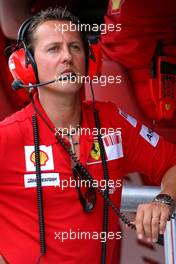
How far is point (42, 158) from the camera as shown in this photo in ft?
4.29

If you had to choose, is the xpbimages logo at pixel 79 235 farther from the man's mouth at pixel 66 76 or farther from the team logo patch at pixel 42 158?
the man's mouth at pixel 66 76

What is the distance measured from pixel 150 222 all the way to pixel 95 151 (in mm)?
260

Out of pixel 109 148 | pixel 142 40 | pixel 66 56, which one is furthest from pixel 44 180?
pixel 142 40

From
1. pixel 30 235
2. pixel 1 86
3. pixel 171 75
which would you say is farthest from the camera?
pixel 1 86

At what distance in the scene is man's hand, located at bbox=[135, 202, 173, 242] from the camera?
116 centimetres

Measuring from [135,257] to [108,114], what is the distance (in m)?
0.71

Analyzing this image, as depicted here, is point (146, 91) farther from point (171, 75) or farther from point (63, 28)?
point (63, 28)

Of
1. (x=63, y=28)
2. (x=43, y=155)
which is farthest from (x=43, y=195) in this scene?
(x=63, y=28)

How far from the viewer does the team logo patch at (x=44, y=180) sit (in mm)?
1281

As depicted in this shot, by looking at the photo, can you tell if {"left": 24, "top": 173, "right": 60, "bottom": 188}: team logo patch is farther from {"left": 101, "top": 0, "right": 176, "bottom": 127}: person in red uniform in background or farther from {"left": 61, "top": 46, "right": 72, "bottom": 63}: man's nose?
{"left": 101, "top": 0, "right": 176, "bottom": 127}: person in red uniform in background

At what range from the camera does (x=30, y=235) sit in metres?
1.28

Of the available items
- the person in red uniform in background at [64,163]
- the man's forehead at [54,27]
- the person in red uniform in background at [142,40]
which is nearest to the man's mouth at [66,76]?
the person in red uniform in background at [64,163]

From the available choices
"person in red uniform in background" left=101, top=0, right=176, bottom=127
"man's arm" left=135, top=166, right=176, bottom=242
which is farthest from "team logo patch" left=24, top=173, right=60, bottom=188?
"person in red uniform in background" left=101, top=0, right=176, bottom=127

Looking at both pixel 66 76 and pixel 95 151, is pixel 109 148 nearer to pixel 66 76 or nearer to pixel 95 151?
pixel 95 151
